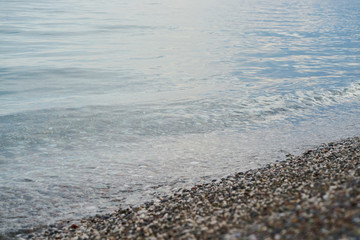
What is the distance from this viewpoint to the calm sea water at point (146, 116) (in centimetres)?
817

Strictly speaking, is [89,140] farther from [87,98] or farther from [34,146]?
[87,98]

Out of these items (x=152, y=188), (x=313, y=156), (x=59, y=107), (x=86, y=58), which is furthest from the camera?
(x=86, y=58)

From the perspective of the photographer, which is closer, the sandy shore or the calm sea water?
the sandy shore

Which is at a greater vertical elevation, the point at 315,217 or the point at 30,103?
the point at 315,217

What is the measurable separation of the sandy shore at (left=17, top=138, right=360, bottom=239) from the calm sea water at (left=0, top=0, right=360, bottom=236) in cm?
88

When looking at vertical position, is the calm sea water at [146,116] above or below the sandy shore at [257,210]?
below

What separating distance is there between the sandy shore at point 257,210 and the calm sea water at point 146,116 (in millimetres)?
876

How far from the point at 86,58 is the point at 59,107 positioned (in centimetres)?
1308

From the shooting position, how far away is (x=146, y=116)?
1346 centimetres

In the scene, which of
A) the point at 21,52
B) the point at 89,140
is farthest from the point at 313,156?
the point at 21,52

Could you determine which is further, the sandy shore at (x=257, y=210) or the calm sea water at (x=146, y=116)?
the calm sea water at (x=146, y=116)

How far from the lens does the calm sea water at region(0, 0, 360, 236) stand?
322 inches

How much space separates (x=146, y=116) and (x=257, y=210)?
8.71 m

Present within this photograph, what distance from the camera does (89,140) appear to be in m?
11.2
